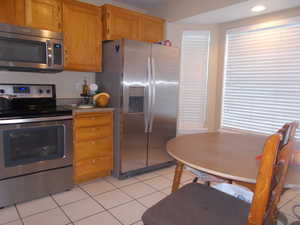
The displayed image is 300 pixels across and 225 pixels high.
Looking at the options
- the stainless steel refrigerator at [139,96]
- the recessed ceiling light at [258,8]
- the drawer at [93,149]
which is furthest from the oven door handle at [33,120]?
the recessed ceiling light at [258,8]

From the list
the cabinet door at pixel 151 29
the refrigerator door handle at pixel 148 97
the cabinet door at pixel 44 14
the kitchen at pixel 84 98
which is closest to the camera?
the kitchen at pixel 84 98

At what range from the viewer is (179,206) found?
1259 millimetres

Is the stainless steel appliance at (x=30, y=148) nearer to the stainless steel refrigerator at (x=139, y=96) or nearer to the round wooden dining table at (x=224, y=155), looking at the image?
the stainless steel refrigerator at (x=139, y=96)

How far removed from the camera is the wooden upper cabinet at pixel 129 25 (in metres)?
2.82

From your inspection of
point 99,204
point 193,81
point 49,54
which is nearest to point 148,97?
point 193,81

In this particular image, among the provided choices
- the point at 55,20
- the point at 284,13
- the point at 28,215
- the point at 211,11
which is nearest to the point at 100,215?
the point at 28,215

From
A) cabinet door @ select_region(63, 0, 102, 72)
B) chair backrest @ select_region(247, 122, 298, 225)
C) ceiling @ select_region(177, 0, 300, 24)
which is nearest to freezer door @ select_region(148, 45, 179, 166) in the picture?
ceiling @ select_region(177, 0, 300, 24)

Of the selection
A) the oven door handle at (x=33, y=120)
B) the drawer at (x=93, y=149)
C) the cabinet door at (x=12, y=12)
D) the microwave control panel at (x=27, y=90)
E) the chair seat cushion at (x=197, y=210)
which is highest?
the cabinet door at (x=12, y=12)

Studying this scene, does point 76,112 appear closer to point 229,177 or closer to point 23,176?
point 23,176

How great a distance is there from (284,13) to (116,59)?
2074mm

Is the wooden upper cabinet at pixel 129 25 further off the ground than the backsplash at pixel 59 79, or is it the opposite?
the wooden upper cabinet at pixel 129 25

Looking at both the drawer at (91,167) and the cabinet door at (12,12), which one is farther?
the drawer at (91,167)

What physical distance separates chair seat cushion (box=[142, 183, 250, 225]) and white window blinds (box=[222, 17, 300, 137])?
1.83m

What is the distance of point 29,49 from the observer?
2.25 meters
